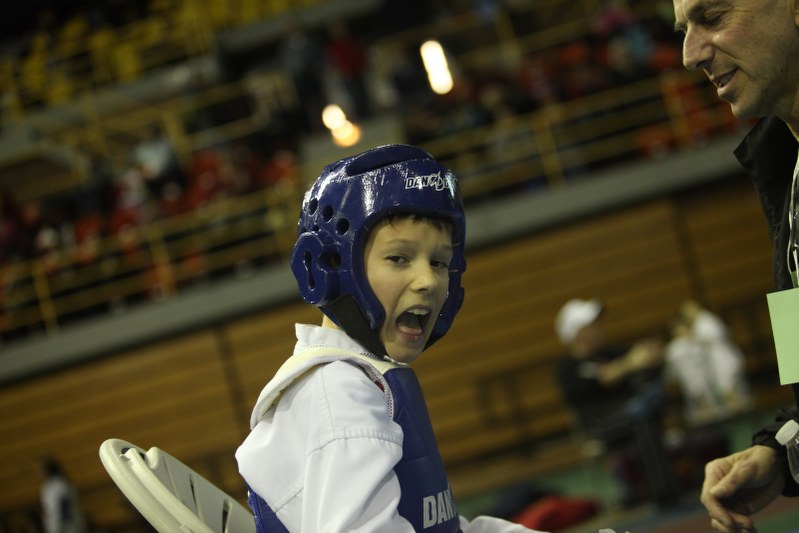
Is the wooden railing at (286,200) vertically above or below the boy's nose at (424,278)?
above

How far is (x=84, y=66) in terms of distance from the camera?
18.4 meters

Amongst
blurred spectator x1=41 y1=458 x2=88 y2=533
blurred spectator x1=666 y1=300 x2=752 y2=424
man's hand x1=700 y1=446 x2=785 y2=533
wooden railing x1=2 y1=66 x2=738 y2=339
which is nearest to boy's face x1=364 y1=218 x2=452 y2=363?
man's hand x1=700 y1=446 x2=785 y2=533

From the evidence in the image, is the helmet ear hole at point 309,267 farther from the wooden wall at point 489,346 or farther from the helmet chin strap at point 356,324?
the wooden wall at point 489,346

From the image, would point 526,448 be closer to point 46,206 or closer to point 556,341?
point 556,341

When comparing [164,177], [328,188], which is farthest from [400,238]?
[164,177]

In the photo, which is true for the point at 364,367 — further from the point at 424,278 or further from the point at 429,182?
the point at 429,182

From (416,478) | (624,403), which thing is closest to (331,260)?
(416,478)

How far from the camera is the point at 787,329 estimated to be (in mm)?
2242

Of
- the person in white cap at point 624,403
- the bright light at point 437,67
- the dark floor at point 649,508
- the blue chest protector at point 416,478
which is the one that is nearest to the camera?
the blue chest protector at point 416,478

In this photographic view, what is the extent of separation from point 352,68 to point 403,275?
13.0 meters

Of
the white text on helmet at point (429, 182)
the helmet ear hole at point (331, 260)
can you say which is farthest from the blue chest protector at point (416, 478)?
the white text on helmet at point (429, 182)

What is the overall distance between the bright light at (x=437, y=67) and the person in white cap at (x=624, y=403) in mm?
6762

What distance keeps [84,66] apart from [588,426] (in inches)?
537

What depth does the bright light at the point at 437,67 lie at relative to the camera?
14.3 metres
